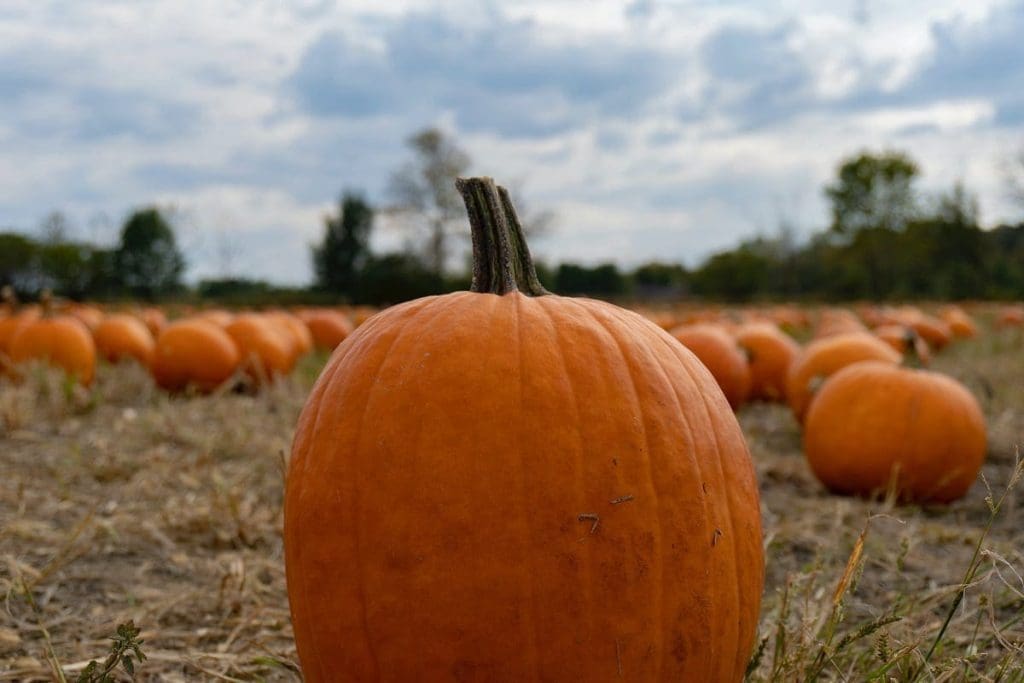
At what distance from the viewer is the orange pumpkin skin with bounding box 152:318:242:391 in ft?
22.0

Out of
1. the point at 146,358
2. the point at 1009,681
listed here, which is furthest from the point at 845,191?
the point at 1009,681

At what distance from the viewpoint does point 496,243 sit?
1.78 meters

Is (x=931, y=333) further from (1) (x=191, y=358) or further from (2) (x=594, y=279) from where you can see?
(2) (x=594, y=279)

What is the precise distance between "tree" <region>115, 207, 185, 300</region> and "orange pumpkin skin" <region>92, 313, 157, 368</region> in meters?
38.5

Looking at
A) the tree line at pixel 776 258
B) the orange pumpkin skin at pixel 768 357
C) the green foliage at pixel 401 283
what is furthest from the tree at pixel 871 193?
the orange pumpkin skin at pixel 768 357

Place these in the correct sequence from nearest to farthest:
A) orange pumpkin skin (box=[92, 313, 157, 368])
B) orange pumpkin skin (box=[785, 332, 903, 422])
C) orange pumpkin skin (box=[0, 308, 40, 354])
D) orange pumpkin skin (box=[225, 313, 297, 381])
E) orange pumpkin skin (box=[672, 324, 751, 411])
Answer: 1. orange pumpkin skin (box=[785, 332, 903, 422])
2. orange pumpkin skin (box=[672, 324, 751, 411])
3. orange pumpkin skin (box=[0, 308, 40, 354])
4. orange pumpkin skin (box=[225, 313, 297, 381])
5. orange pumpkin skin (box=[92, 313, 157, 368])

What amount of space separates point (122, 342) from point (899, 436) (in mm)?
6917

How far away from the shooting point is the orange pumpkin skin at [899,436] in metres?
3.91

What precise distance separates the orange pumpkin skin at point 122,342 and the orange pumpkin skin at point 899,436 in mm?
6344

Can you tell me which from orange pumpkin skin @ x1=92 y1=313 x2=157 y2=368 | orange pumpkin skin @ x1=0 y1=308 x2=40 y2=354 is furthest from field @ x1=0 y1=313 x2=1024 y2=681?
orange pumpkin skin @ x1=92 y1=313 x2=157 y2=368

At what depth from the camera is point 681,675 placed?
1.51 m

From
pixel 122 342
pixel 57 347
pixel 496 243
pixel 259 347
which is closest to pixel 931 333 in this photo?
pixel 259 347

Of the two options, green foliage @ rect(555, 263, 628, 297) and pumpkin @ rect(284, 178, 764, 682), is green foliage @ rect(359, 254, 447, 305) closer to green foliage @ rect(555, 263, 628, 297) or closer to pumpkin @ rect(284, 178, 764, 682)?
green foliage @ rect(555, 263, 628, 297)

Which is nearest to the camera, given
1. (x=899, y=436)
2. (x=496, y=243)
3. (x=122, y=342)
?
(x=496, y=243)
